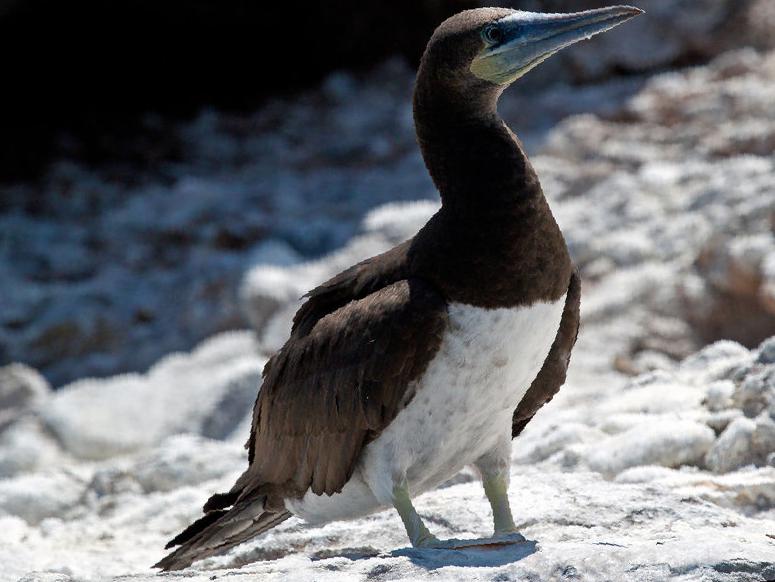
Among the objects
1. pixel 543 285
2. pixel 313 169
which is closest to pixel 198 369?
pixel 313 169

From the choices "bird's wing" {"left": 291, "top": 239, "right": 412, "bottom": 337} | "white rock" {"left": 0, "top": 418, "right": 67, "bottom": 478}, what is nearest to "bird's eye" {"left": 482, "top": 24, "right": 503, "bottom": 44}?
"bird's wing" {"left": 291, "top": 239, "right": 412, "bottom": 337}

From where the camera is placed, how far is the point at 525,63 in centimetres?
465

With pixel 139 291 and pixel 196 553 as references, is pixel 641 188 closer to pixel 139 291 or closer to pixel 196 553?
pixel 139 291

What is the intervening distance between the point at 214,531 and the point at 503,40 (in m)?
2.19

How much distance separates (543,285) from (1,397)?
233 inches

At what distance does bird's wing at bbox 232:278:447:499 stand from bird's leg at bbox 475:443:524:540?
506mm

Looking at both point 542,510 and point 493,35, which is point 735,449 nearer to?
point 542,510

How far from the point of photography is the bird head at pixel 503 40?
460 centimetres

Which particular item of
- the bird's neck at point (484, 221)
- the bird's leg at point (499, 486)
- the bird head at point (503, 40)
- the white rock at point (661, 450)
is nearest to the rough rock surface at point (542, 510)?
the white rock at point (661, 450)

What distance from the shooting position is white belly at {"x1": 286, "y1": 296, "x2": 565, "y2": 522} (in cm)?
456

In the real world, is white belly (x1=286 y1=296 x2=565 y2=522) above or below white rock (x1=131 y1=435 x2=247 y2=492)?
below

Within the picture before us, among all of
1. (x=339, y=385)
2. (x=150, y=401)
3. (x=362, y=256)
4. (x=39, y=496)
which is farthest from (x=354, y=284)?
(x=362, y=256)

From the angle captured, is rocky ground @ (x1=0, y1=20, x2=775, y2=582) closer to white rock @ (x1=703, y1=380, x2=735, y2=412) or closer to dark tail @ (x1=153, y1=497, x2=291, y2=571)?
white rock @ (x1=703, y1=380, x2=735, y2=412)

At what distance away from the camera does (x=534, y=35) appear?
Result: 4633 millimetres
